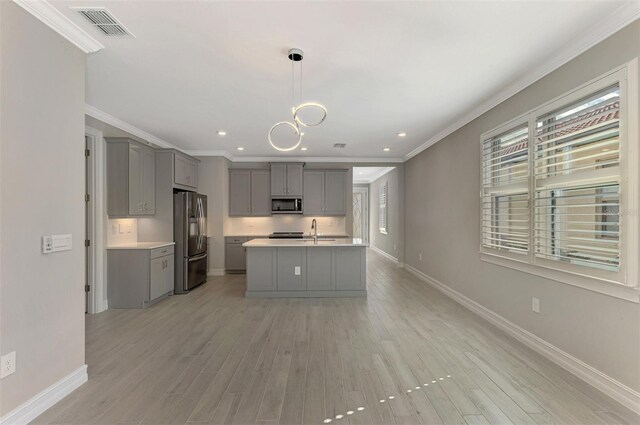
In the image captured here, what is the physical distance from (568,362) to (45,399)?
4.01 metres

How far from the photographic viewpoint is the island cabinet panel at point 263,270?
486 centimetres

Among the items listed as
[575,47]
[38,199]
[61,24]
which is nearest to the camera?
[38,199]

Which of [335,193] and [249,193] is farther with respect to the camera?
[335,193]

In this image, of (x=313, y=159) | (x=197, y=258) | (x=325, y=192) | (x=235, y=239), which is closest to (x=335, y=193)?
(x=325, y=192)

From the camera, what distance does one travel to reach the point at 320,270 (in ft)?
16.0

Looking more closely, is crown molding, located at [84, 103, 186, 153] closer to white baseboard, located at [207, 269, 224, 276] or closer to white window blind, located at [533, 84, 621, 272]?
white baseboard, located at [207, 269, 224, 276]

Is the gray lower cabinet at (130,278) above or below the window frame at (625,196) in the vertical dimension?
below

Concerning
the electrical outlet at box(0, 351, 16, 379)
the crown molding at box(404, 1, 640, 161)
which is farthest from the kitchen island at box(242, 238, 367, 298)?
the electrical outlet at box(0, 351, 16, 379)

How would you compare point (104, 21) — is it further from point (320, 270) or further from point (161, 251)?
point (320, 270)

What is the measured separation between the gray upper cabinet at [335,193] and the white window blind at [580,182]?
454 centimetres

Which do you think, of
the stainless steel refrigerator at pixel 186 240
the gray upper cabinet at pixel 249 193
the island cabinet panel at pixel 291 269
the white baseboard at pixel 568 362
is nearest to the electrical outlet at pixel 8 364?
the island cabinet panel at pixel 291 269

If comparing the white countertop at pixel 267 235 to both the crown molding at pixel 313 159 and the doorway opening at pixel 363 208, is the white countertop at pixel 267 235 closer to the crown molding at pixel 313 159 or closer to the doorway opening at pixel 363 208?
the crown molding at pixel 313 159

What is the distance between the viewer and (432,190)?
18.7 ft

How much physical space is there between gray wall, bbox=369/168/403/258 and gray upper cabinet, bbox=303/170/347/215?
1.45 meters
